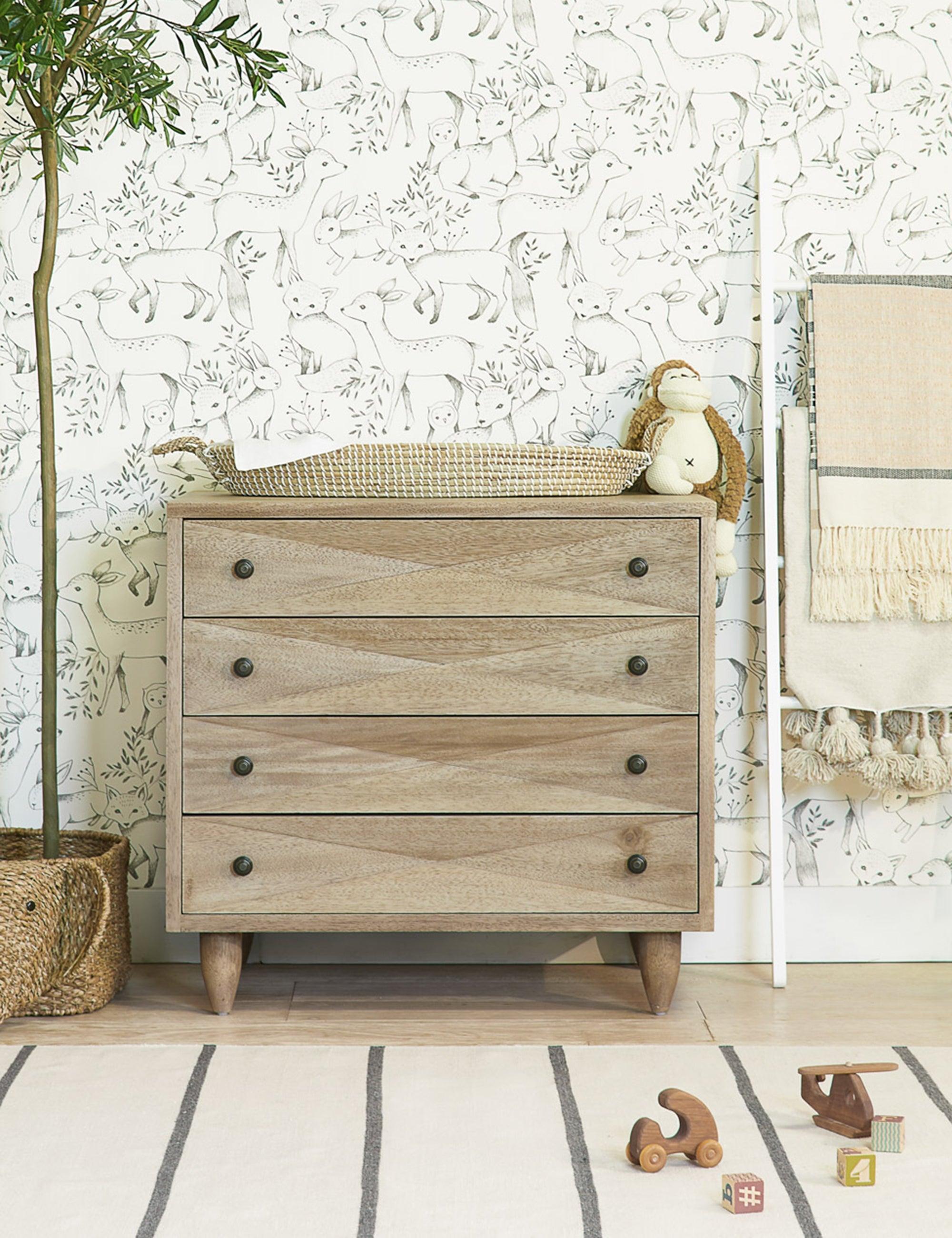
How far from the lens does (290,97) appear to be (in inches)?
88.4

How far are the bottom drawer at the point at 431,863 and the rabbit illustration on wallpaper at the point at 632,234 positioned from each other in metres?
1.03

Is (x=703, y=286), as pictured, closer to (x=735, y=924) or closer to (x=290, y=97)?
(x=290, y=97)

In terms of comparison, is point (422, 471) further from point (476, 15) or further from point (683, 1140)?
point (683, 1140)

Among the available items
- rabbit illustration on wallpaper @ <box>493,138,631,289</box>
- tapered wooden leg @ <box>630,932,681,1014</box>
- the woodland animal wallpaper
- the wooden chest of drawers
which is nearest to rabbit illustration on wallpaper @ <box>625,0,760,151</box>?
the woodland animal wallpaper

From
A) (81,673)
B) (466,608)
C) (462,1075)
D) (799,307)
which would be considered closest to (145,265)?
(81,673)

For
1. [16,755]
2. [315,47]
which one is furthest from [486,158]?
[16,755]

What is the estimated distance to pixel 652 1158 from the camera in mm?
1517

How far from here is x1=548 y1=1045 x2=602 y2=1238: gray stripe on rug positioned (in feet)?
4.69

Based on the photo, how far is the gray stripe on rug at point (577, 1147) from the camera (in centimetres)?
143

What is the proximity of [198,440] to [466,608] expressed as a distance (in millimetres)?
505

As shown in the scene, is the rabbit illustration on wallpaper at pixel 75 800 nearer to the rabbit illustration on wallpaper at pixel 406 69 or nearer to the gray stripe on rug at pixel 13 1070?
the gray stripe on rug at pixel 13 1070

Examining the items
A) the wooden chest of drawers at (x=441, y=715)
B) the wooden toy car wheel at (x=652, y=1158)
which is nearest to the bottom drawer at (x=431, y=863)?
the wooden chest of drawers at (x=441, y=715)

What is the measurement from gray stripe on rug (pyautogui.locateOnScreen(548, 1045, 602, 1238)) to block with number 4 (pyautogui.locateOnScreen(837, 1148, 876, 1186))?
0.30 meters

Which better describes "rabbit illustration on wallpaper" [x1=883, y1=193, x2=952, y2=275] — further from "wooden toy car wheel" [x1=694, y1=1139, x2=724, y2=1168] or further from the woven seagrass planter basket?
the woven seagrass planter basket
